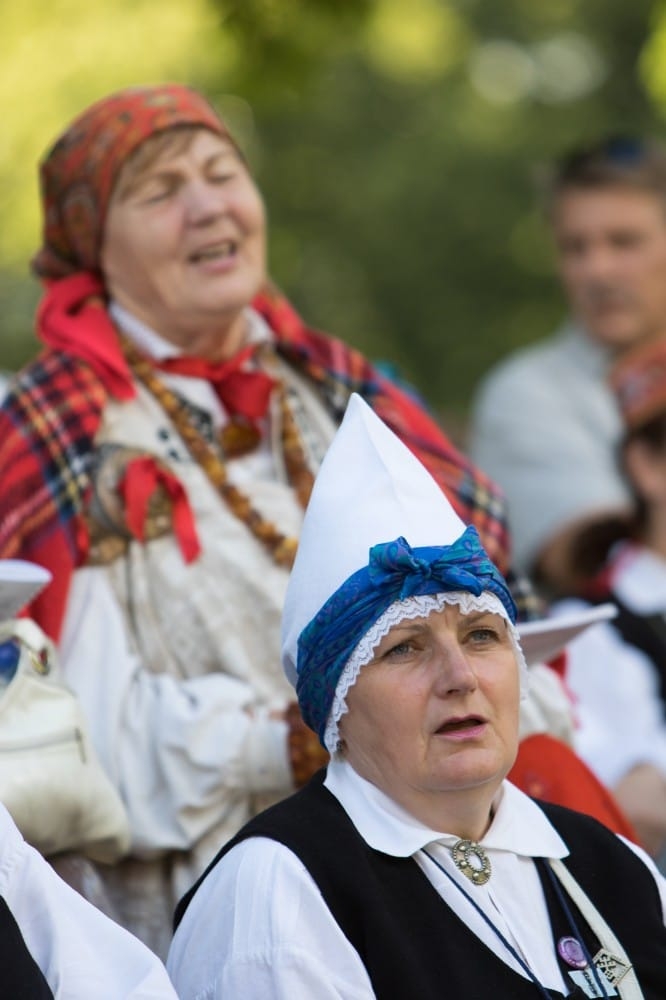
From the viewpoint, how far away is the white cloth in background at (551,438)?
20.4ft

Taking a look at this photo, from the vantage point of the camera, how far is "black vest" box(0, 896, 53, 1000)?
9.17 ft

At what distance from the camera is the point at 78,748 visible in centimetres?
367

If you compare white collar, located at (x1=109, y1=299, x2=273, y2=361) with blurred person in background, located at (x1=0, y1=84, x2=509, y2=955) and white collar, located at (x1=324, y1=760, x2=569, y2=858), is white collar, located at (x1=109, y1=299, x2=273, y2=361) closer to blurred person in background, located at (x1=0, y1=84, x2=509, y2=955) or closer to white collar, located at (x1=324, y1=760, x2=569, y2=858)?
blurred person in background, located at (x1=0, y1=84, x2=509, y2=955)

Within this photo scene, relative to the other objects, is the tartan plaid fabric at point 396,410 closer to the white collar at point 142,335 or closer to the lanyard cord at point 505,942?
the white collar at point 142,335

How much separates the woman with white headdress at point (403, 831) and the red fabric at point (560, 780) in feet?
2.13

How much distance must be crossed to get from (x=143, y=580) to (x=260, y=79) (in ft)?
15.4

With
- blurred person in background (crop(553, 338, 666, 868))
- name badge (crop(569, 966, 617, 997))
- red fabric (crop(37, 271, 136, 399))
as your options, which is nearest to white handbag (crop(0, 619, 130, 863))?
red fabric (crop(37, 271, 136, 399))

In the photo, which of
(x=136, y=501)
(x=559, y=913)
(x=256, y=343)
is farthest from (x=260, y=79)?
(x=559, y=913)

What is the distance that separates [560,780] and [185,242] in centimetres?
153

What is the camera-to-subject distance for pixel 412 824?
317 centimetres

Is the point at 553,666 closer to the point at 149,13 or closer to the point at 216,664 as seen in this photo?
the point at 216,664

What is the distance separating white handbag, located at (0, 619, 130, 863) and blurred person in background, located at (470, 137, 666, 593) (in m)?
2.75

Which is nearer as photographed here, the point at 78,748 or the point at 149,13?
the point at 78,748

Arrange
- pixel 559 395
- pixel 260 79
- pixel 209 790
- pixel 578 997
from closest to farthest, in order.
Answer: pixel 578 997 → pixel 209 790 → pixel 559 395 → pixel 260 79
